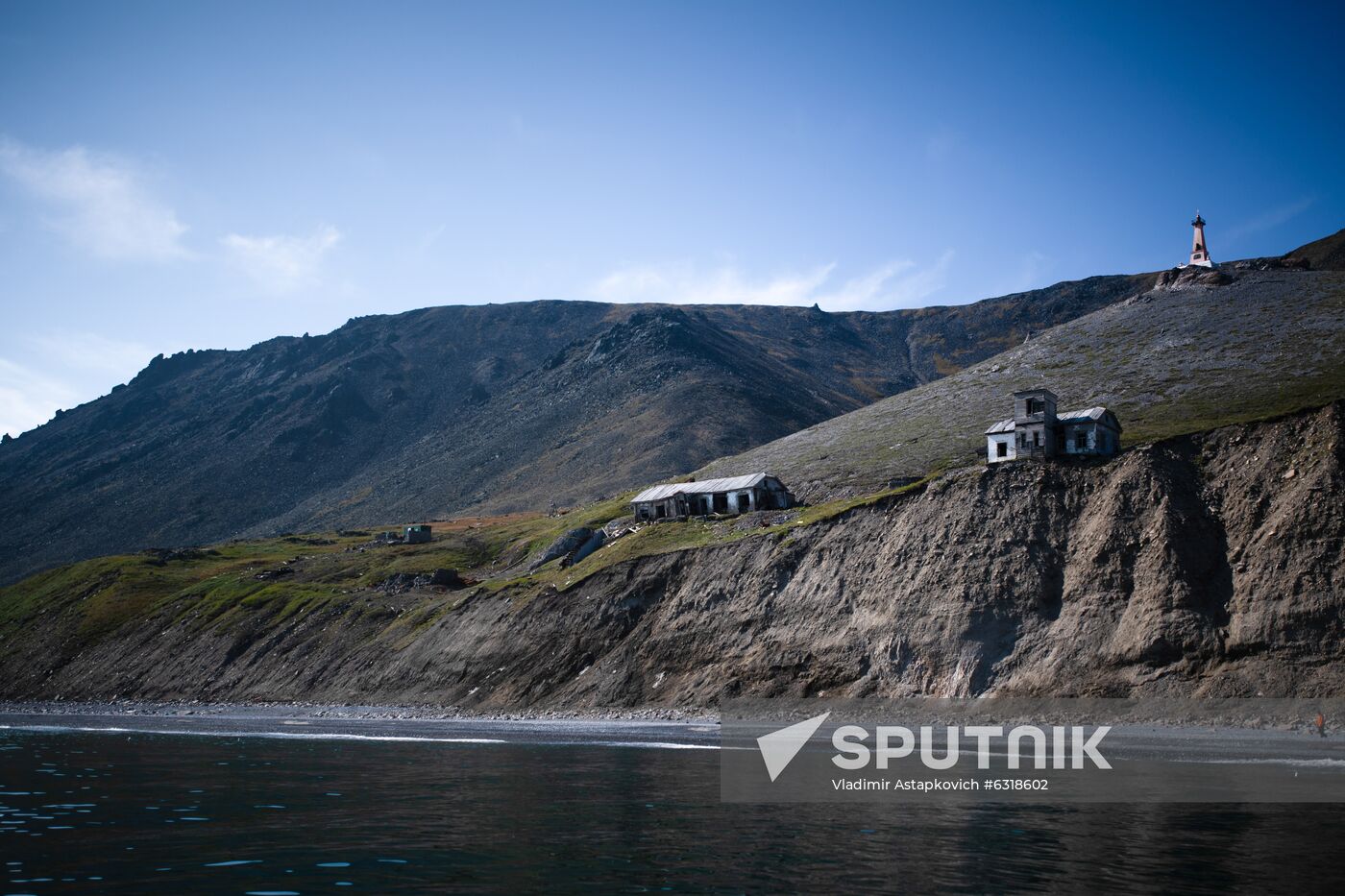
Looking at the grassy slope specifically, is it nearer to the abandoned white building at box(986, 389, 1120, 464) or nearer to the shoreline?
the abandoned white building at box(986, 389, 1120, 464)

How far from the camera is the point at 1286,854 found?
23.2m

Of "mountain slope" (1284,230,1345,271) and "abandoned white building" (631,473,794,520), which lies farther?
"mountain slope" (1284,230,1345,271)

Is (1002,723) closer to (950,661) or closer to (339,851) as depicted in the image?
(950,661)

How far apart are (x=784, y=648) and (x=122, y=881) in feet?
145

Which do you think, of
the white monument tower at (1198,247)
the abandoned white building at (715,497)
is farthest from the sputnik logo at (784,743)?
the white monument tower at (1198,247)

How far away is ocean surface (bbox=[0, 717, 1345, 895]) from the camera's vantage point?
21266 mm

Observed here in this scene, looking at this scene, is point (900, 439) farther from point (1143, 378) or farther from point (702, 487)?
point (1143, 378)

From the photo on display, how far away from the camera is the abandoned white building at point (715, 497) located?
289 ft

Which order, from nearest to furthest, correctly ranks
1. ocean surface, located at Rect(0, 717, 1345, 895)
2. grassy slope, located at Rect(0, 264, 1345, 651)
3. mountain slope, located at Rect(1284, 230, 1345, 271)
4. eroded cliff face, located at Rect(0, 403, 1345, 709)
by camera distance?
1. ocean surface, located at Rect(0, 717, 1345, 895)
2. eroded cliff face, located at Rect(0, 403, 1345, 709)
3. grassy slope, located at Rect(0, 264, 1345, 651)
4. mountain slope, located at Rect(1284, 230, 1345, 271)

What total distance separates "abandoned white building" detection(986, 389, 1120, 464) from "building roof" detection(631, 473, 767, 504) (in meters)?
24.7

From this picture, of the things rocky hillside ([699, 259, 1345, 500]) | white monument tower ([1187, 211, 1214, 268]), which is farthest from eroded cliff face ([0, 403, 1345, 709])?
white monument tower ([1187, 211, 1214, 268])

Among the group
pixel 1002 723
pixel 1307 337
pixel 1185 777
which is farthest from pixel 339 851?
Answer: pixel 1307 337

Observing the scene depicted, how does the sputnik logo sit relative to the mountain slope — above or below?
below

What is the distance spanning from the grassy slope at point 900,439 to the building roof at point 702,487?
5.66 metres
